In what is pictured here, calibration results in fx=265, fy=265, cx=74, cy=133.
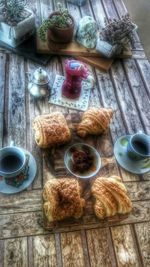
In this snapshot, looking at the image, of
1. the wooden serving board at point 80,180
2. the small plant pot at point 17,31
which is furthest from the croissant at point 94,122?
the small plant pot at point 17,31

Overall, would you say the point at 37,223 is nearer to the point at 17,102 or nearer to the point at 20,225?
the point at 20,225

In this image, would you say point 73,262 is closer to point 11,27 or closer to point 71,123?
point 71,123

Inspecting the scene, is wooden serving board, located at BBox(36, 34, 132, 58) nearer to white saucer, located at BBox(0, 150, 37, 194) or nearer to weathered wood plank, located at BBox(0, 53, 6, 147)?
weathered wood plank, located at BBox(0, 53, 6, 147)

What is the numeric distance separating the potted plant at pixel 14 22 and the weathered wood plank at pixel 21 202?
0.84 metres

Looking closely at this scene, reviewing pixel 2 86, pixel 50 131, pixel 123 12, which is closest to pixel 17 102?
pixel 2 86

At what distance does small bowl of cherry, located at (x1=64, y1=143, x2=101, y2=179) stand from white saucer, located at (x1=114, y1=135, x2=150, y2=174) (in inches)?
4.1

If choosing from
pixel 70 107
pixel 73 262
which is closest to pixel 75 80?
pixel 70 107

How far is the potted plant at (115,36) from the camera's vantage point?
137 cm

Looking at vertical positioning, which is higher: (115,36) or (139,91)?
(115,36)

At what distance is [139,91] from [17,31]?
70 centimetres

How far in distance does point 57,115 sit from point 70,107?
172 mm

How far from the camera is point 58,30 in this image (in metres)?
1.39

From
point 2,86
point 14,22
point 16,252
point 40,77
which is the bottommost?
point 16,252

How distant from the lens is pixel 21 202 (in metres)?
0.94
